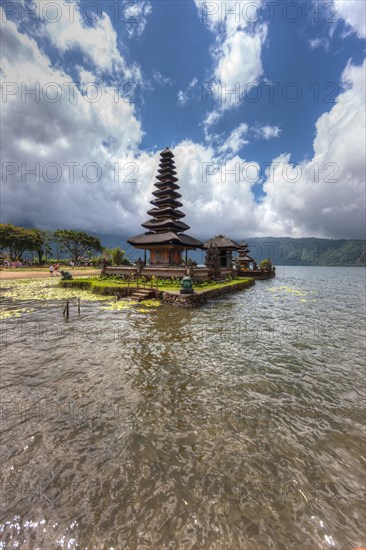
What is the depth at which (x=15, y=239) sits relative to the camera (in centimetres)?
5841

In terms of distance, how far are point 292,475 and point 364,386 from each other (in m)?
4.74

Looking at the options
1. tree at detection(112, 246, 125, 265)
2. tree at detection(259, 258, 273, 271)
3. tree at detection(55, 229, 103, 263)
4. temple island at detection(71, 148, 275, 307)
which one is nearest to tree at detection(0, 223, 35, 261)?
tree at detection(55, 229, 103, 263)

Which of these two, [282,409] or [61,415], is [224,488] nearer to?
[282,409]

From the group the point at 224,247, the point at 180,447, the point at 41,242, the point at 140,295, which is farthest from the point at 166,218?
the point at 41,242

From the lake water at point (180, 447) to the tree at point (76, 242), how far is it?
6950 cm

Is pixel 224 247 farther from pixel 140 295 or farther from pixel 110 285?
pixel 140 295

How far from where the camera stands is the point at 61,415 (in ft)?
17.4

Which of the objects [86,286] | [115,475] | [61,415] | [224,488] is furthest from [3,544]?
[86,286]

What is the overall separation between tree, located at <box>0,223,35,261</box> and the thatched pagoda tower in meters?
42.6

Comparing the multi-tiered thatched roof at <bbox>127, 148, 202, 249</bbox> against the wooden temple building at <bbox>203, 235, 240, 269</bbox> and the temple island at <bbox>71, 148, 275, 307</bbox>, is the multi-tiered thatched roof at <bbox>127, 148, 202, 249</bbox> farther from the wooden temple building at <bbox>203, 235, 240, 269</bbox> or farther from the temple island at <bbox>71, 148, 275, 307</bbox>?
the wooden temple building at <bbox>203, 235, 240, 269</bbox>

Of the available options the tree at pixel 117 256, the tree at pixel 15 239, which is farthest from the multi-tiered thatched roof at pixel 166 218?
the tree at pixel 15 239

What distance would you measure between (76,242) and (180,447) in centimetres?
7835

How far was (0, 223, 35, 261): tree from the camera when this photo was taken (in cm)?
5759

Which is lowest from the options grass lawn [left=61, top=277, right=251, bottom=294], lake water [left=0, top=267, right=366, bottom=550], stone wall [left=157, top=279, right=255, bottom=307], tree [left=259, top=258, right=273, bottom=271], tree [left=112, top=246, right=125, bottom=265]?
lake water [left=0, top=267, right=366, bottom=550]
